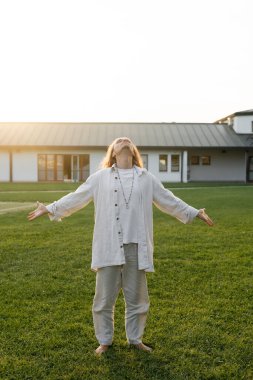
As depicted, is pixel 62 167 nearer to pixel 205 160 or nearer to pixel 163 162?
pixel 163 162

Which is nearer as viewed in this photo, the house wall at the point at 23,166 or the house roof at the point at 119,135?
the house roof at the point at 119,135

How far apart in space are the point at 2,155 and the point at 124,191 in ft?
112

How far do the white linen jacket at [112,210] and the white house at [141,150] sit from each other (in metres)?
32.1

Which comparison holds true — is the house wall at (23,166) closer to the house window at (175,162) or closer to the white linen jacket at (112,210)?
the house window at (175,162)

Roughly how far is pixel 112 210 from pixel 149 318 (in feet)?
5.20

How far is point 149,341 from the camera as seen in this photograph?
4.18 m

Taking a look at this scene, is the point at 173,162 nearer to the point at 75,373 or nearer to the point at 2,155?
the point at 2,155

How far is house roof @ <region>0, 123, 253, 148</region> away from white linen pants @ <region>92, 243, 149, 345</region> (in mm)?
32283

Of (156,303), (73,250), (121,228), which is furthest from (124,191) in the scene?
(73,250)

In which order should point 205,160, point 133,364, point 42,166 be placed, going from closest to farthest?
point 133,364
point 42,166
point 205,160

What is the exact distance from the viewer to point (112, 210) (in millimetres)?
3828

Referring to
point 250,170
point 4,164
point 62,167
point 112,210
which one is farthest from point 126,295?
point 250,170

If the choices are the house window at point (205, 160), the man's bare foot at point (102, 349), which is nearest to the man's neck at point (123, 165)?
the man's bare foot at point (102, 349)

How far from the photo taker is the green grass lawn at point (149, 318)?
12.0 ft
